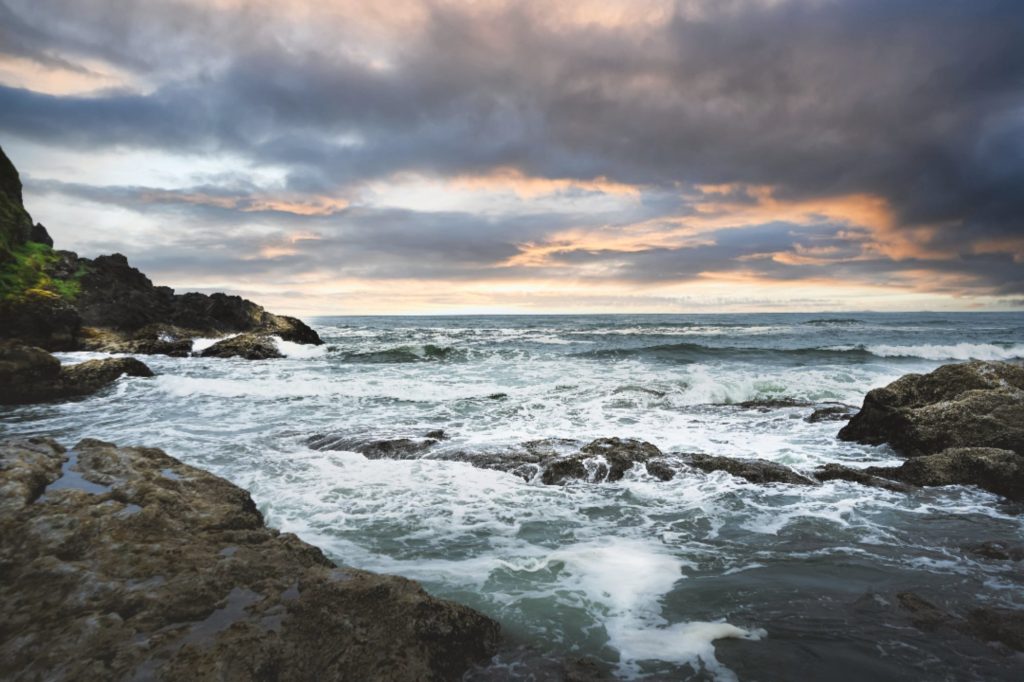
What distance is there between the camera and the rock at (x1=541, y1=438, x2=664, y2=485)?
7.27 metres

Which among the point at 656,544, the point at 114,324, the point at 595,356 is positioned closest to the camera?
the point at 656,544

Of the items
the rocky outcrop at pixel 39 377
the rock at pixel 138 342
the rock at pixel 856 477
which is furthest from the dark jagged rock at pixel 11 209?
the rock at pixel 856 477

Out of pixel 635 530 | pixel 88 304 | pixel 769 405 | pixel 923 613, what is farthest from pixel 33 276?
pixel 923 613

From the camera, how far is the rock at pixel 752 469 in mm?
7098

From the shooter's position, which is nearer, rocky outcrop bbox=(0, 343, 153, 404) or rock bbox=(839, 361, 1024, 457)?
rock bbox=(839, 361, 1024, 457)

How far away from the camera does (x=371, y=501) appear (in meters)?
6.36

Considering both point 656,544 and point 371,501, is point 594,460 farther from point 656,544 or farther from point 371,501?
point 371,501

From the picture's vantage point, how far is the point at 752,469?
7.32 meters

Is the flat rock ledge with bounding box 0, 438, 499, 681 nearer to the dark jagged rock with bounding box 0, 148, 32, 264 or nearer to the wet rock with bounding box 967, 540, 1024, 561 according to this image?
the wet rock with bounding box 967, 540, 1024, 561

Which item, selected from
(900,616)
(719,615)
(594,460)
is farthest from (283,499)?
(900,616)

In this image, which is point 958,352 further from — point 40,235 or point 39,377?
point 40,235

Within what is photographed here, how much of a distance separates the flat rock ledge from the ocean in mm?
535

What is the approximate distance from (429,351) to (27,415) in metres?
19.7

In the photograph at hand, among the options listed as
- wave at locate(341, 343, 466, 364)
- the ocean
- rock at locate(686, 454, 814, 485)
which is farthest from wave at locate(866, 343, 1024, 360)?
rock at locate(686, 454, 814, 485)
